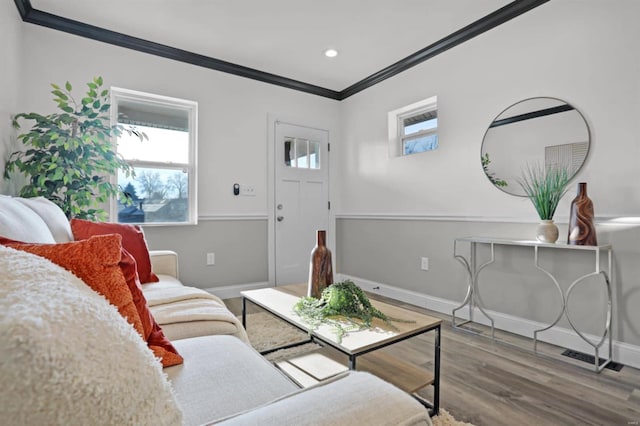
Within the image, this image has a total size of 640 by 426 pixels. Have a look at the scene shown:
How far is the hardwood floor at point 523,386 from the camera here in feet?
4.75

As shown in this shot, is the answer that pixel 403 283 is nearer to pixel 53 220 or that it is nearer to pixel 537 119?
pixel 537 119

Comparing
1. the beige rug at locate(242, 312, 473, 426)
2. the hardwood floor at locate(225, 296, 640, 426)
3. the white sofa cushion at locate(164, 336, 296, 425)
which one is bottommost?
the hardwood floor at locate(225, 296, 640, 426)

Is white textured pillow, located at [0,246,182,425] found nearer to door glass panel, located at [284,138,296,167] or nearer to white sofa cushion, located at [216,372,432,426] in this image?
white sofa cushion, located at [216,372,432,426]

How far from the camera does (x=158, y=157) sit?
3.11m

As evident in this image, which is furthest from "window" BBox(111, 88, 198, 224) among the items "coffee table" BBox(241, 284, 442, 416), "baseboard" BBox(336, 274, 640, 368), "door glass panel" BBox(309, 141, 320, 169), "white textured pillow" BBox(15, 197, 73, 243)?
"baseboard" BBox(336, 274, 640, 368)

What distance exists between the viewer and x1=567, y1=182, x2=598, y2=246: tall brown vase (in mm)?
1929

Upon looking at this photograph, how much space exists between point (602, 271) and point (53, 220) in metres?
2.84

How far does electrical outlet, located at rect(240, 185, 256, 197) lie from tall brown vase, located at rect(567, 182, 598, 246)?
276cm

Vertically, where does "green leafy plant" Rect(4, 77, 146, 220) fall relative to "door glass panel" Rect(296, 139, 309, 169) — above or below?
below

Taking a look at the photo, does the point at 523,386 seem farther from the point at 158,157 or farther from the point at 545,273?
the point at 158,157

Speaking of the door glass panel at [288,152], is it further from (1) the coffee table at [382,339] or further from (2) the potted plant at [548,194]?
(2) the potted plant at [548,194]

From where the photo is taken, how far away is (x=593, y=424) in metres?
1.39

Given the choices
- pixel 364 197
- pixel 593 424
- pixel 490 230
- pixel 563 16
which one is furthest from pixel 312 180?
pixel 593 424

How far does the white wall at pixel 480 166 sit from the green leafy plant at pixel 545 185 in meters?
0.09
